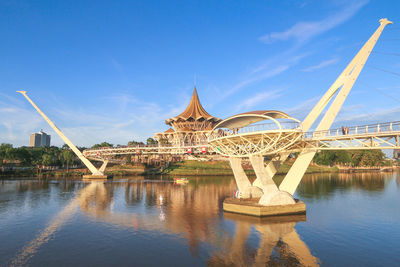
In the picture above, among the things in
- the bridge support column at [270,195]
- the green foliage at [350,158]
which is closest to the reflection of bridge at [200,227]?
the bridge support column at [270,195]

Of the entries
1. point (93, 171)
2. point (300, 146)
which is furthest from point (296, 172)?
point (93, 171)

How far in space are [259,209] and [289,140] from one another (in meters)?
8.59

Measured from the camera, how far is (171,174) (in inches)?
3819

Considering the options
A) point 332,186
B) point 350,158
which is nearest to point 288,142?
point 332,186

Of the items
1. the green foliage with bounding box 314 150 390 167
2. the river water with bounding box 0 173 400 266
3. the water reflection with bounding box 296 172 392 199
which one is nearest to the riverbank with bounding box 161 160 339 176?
the water reflection with bounding box 296 172 392 199

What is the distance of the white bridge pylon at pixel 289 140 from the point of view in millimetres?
27875

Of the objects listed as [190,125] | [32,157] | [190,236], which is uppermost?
[190,125]

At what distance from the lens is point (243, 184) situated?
34.9 metres

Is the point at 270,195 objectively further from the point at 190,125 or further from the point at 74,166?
the point at 190,125

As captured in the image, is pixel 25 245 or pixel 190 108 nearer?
pixel 25 245

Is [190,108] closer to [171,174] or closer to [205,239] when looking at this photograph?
[171,174]

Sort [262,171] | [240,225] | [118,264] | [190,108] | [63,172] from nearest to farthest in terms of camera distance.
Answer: [118,264] < [240,225] < [262,171] < [63,172] < [190,108]

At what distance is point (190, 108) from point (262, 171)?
106m

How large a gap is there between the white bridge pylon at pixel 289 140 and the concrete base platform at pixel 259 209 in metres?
0.66
